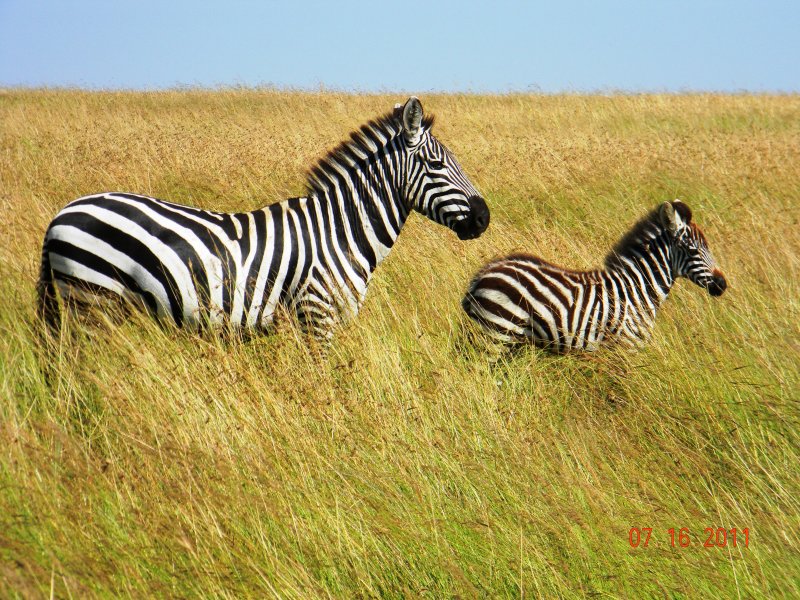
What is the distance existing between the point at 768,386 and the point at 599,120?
13.4 m

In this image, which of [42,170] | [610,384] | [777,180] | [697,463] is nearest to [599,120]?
[777,180]

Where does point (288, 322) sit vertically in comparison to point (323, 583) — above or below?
above

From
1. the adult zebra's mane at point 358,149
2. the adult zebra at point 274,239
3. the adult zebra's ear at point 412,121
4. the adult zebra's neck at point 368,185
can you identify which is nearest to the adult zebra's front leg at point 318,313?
the adult zebra at point 274,239

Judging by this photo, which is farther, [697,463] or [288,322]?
[288,322]

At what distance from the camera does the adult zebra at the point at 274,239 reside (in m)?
4.06

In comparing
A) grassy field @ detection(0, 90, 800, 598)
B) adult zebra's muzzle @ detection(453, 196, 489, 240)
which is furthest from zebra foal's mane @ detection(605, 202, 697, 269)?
adult zebra's muzzle @ detection(453, 196, 489, 240)

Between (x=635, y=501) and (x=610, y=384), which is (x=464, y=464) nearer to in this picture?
(x=635, y=501)

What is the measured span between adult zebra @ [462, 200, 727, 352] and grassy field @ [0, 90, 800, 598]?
21 cm

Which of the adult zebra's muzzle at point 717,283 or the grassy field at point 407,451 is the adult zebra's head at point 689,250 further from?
the grassy field at point 407,451

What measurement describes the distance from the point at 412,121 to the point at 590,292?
159 centimetres

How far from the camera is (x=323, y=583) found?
8.21 ft

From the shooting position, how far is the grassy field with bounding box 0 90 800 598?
2518 millimetres
